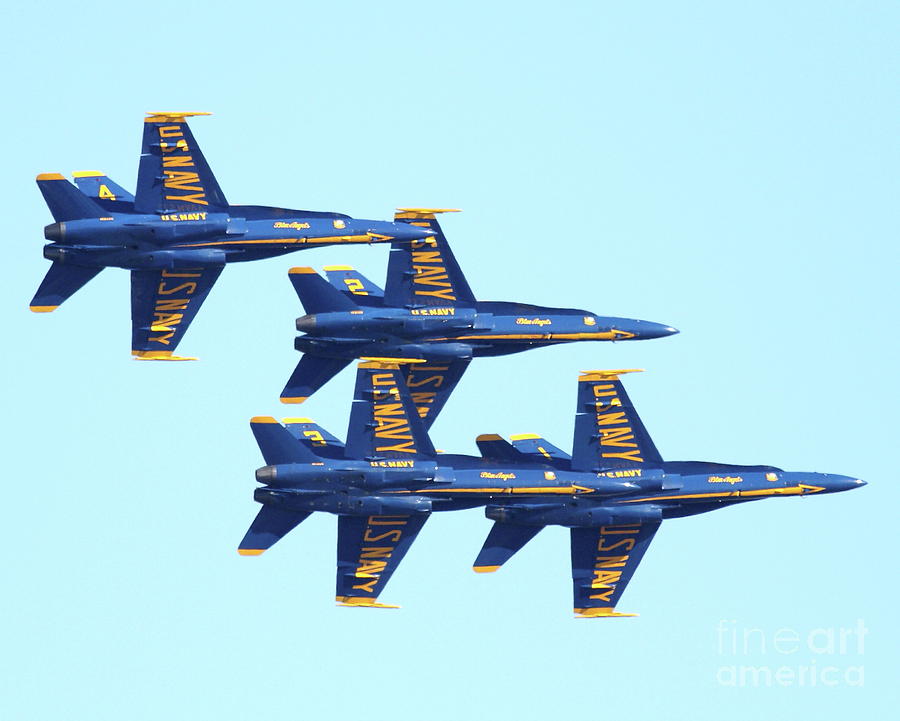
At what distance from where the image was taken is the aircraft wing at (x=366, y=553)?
9925 centimetres

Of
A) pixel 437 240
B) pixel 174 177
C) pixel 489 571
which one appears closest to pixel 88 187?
pixel 174 177

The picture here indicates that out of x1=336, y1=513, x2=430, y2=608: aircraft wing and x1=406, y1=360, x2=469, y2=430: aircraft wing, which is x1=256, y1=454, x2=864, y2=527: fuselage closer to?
x1=336, y1=513, x2=430, y2=608: aircraft wing

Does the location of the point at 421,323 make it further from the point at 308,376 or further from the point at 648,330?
the point at 648,330

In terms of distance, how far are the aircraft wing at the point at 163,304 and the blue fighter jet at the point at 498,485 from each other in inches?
224

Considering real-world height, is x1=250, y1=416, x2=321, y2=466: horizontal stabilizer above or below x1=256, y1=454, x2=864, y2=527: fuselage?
above

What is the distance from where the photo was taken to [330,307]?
100625mm

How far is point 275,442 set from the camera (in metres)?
97.4

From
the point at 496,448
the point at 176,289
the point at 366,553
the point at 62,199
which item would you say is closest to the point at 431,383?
the point at 496,448

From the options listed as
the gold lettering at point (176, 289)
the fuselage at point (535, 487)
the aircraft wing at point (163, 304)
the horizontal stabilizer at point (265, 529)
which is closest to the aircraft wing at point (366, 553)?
the fuselage at point (535, 487)

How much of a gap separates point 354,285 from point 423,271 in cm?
277

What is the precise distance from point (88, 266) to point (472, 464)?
50.3 feet

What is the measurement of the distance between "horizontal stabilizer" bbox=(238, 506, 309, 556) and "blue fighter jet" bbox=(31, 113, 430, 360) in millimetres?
7216

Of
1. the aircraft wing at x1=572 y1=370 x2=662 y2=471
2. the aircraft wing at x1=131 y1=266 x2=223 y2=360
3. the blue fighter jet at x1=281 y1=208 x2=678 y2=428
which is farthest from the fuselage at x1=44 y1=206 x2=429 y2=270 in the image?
the aircraft wing at x1=572 y1=370 x2=662 y2=471

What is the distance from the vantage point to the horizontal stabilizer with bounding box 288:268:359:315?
10044 cm
